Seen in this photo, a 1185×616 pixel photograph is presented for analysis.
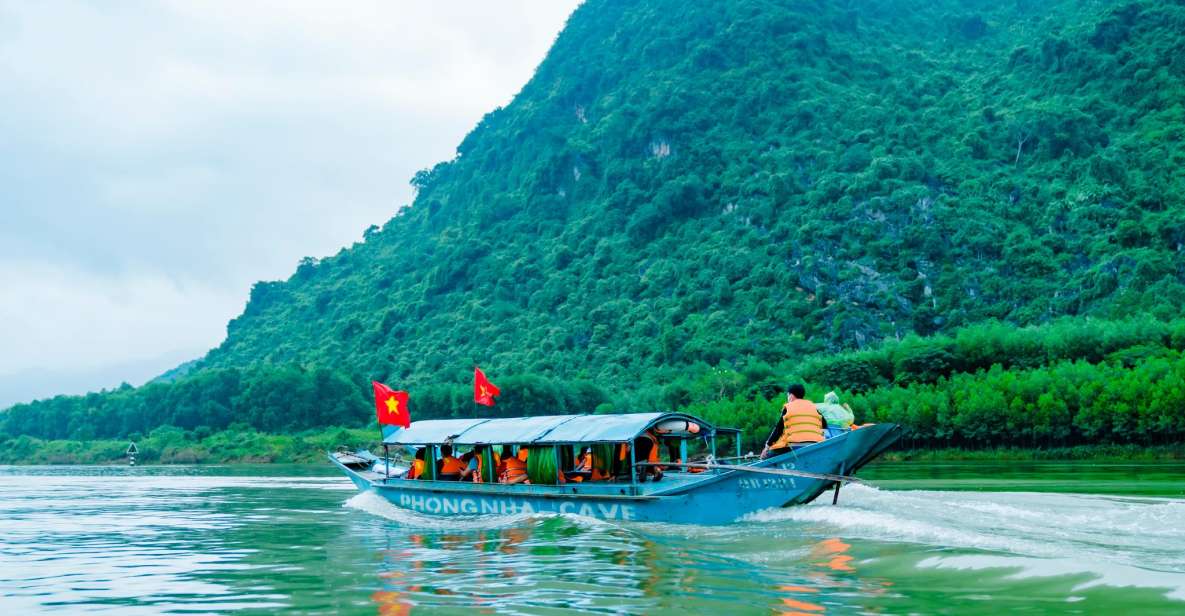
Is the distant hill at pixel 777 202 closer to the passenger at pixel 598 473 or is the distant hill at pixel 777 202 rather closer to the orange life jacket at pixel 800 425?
the passenger at pixel 598 473

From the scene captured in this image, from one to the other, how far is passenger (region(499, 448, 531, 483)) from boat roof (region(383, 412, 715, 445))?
0.54m

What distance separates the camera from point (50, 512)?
2464 centimetres

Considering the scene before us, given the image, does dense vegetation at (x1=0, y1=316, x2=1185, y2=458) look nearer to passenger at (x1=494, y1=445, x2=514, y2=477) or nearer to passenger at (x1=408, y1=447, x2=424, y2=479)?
passenger at (x1=494, y1=445, x2=514, y2=477)

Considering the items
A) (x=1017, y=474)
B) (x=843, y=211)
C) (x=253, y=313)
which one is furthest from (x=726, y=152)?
(x=1017, y=474)

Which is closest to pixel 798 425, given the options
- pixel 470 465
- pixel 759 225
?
pixel 470 465

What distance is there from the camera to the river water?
9.68 meters

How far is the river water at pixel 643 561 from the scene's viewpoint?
968 centimetres

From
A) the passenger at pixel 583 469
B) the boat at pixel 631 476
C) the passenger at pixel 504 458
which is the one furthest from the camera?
the passenger at pixel 504 458

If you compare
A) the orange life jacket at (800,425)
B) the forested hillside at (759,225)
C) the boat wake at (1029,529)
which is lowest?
the boat wake at (1029,529)

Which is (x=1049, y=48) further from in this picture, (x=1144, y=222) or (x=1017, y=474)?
(x=1017, y=474)

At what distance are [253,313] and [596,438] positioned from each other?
4934 inches

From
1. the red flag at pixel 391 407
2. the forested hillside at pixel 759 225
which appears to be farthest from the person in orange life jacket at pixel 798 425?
the forested hillside at pixel 759 225

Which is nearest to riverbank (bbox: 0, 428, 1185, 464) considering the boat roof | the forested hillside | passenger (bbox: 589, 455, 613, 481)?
the forested hillside

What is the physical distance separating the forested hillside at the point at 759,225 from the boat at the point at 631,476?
93.9ft
